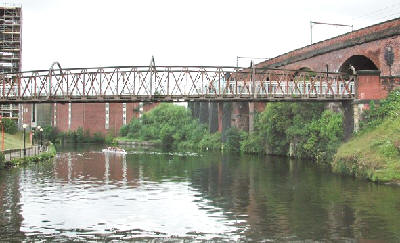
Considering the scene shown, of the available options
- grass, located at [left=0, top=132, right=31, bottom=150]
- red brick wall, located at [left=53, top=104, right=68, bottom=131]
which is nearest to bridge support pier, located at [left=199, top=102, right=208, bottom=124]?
grass, located at [left=0, top=132, right=31, bottom=150]

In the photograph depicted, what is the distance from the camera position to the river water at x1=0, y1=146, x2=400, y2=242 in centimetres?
1984

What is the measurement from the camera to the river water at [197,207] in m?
19.8

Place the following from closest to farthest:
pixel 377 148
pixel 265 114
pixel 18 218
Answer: pixel 18 218
pixel 377 148
pixel 265 114

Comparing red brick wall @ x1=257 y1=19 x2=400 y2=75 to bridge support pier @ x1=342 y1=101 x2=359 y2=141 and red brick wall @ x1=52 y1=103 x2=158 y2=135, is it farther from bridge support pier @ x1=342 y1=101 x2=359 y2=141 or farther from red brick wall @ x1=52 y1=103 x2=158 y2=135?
red brick wall @ x1=52 y1=103 x2=158 y2=135

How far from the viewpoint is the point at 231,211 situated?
24.6m

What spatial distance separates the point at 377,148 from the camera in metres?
34.9

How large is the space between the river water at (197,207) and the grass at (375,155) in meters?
1.09

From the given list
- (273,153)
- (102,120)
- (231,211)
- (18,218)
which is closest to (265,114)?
(273,153)

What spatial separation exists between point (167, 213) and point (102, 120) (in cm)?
11513

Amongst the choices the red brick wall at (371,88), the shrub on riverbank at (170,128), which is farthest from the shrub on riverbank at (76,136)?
the red brick wall at (371,88)

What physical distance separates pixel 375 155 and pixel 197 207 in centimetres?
1471

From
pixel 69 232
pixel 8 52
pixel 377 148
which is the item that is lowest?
pixel 69 232

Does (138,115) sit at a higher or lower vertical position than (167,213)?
higher

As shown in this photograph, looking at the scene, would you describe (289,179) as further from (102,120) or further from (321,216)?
(102,120)
